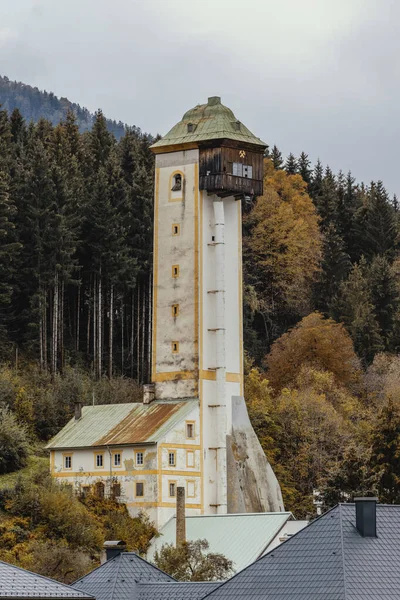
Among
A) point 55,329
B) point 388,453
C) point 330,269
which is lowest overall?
point 388,453

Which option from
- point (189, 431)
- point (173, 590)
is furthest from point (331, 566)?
point (189, 431)

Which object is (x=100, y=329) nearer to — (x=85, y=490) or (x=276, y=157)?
(x=85, y=490)

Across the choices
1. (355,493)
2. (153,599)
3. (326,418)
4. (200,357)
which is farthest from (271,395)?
(153,599)

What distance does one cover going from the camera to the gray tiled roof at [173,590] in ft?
165

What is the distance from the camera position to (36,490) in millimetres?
78938

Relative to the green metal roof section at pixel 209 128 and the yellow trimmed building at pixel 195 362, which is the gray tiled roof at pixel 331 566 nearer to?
the yellow trimmed building at pixel 195 362

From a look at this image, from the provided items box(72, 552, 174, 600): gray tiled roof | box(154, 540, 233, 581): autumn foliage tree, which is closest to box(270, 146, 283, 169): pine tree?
box(154, 540, 233, 581): autumn foliage tree

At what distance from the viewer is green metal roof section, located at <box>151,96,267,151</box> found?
8969 centimetres

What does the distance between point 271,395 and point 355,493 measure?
26.2 metres

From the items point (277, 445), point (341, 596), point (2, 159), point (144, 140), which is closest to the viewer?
point (341, 596)

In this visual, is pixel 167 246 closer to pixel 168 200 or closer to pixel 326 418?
pixel 168 200

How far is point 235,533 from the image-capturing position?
77.0 meters

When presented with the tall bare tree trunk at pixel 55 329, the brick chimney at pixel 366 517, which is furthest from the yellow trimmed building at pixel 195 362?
the brick chimney at pixel 366 517

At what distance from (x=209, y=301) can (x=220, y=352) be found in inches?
102
